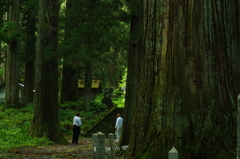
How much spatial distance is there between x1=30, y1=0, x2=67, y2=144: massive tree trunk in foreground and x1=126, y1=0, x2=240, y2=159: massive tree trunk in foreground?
965cm

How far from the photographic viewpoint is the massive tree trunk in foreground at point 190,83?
651 centimetres

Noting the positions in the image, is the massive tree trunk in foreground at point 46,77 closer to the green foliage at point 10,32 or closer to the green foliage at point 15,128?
the green foliage at point 15,128

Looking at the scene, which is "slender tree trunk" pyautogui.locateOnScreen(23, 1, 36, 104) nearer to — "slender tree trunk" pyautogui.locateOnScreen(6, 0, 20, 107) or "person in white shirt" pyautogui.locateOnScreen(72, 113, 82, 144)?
"slender tree trunk" pyautogui.locateOnScreen(6, 0, 20, 107)

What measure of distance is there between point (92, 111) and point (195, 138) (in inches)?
928

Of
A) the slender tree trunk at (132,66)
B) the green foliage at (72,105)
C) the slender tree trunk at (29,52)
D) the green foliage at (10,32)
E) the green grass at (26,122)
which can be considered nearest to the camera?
the slender tree trunk at (132,66)

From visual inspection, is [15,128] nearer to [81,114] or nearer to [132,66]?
[132,66]

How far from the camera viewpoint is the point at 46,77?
1603 centimetres

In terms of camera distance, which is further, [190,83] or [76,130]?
[76,130]

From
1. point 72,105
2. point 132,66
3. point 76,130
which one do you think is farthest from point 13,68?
point 132,66

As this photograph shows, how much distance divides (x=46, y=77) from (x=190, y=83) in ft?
33.7

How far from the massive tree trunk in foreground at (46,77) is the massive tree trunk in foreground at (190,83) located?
31.7 feet

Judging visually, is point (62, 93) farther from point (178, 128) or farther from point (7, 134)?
point (178, 128)

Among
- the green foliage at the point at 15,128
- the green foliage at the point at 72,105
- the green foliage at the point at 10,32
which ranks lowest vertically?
the green foliage at the point at 15,128

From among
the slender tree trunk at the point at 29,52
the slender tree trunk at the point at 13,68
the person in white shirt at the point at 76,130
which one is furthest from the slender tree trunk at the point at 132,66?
the slender tree trunk at the point at 29,52
